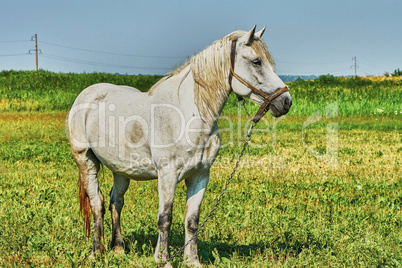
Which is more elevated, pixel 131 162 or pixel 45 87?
pixel 45 87

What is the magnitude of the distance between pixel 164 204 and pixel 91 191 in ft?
4.70

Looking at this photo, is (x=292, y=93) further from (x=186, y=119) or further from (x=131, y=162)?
(x=186, y=119)

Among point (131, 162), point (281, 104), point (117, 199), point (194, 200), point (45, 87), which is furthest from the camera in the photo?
point (45, 87)

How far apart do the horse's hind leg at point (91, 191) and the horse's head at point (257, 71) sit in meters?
2.29

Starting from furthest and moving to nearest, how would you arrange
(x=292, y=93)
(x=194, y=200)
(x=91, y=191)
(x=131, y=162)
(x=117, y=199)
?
(x=292, y=93)
(x=117, y=199)
(x=91, y=191)
(x=131, y=162)
(x=194, y=200)

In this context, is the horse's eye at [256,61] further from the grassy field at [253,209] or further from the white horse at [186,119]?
the grassy field at [253,209]

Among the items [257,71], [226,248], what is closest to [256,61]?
[257,71]

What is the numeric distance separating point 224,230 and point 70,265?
2148 mm

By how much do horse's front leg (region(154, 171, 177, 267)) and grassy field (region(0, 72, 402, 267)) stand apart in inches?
7.5

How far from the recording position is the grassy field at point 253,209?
498 cm

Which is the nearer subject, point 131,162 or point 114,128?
point 131,162

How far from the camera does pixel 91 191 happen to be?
5.49 meters

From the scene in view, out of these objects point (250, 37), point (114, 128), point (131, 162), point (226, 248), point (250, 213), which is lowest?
point (226, 248)

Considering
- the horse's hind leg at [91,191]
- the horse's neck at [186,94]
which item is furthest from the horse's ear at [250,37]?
the horse's hind leg at [91,191]
